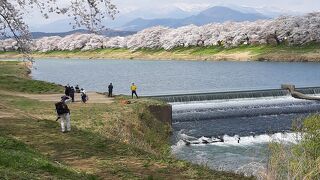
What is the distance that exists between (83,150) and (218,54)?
121 metres

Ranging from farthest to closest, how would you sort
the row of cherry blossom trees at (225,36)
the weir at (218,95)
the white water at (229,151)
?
the row of cherry blossom trees at (225,36) → the weir at (218,95) → the white water at (229,151)

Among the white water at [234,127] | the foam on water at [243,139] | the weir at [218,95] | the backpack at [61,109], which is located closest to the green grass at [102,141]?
the backpack at [61,109]

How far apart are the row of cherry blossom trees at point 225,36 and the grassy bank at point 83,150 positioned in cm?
8157

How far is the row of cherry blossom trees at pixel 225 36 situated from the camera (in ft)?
427

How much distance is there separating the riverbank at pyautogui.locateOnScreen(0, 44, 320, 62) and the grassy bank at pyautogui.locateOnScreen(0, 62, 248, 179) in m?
92.5

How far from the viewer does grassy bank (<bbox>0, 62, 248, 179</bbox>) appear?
13.8 m

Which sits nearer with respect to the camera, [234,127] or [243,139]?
[243,139]

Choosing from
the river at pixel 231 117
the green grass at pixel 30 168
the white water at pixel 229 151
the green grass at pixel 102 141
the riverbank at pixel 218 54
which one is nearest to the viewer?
the green grass at pixel 30 168

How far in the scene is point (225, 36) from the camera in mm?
150125

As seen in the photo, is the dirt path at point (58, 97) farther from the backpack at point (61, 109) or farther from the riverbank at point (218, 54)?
the riverbank at point (218, 54)

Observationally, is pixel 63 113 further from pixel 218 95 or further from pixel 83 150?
pixel 218 95

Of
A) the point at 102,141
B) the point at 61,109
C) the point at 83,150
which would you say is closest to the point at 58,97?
the point at 61,109

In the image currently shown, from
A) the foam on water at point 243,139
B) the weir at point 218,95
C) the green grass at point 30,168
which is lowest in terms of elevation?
the foam on water at point 243,139

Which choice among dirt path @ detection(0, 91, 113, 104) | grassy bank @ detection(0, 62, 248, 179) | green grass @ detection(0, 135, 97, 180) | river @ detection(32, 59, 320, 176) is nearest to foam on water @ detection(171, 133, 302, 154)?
river @ detection(32, 59, 320, 176)
